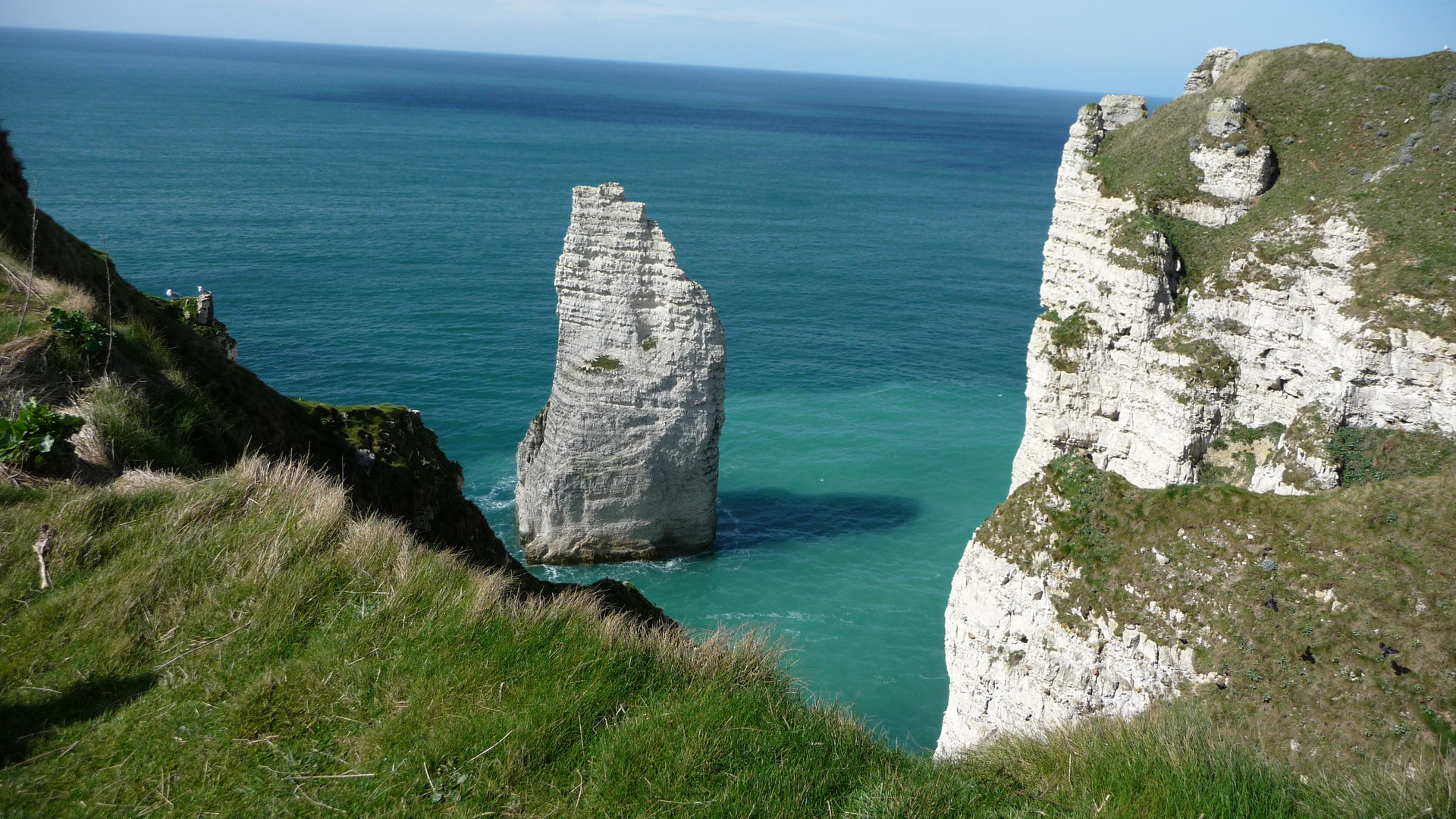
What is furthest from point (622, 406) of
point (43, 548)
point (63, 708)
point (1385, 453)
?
point (63, 708)

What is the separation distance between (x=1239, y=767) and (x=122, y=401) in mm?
10663

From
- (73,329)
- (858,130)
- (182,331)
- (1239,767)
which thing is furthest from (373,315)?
(858,130)

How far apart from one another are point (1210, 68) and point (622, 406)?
83.9 ft

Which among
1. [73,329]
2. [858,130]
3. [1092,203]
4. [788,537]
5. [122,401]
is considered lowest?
[788,537]

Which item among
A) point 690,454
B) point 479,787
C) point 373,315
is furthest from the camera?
point 373,315

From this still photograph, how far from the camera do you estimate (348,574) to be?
7051mm

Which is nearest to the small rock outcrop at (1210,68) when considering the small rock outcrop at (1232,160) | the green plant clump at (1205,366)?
the small rock outcrop at (1232,160)

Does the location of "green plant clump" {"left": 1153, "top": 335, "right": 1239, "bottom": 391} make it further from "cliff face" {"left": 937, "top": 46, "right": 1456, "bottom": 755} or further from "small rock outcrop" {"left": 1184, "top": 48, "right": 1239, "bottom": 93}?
"small rock outcrop" {"left": 1184, "top": 48, "right": 1239, "bottom": 93}

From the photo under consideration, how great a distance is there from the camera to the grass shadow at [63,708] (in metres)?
5.07

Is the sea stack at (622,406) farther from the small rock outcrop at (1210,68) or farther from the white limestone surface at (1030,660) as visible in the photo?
the small rock outcrop at (1210,68)

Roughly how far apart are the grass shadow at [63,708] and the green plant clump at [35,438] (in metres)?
3.22

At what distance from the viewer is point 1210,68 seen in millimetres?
32594

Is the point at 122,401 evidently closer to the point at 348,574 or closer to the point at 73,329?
the point at 73,329

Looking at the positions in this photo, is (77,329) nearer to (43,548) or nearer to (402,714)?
(43,548)
